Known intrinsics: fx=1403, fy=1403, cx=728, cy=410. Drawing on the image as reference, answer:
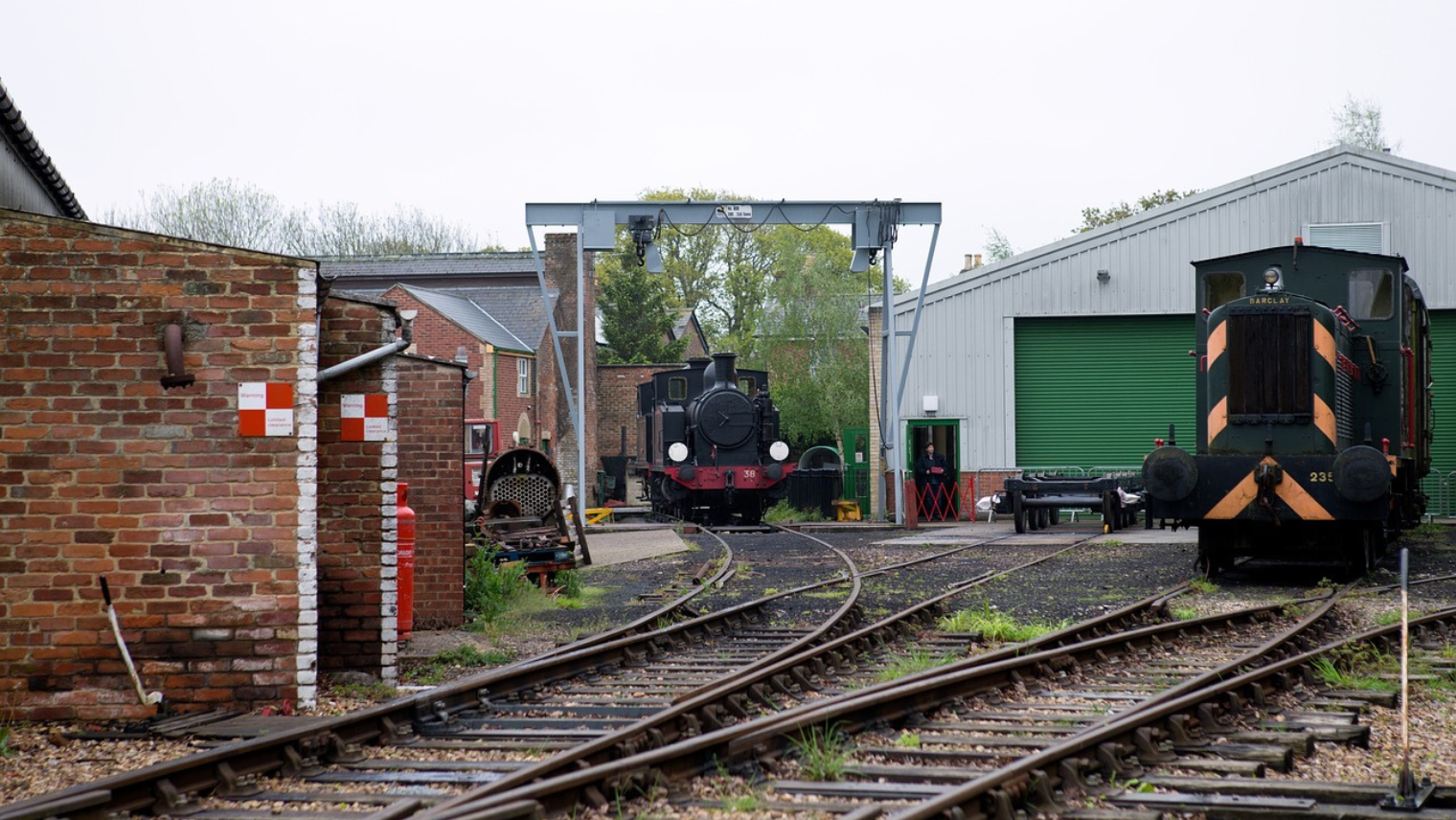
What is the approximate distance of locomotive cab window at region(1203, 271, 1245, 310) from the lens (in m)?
15.1

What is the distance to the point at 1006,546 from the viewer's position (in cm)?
1952

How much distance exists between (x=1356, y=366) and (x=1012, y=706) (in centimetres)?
968

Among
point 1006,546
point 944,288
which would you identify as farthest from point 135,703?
point 944,288

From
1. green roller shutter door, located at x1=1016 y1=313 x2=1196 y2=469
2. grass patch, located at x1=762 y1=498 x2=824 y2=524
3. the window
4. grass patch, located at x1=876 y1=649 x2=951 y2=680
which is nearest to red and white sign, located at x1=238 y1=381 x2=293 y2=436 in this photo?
grass patch, located at x1=876 y1=649 x2=951 y2=680

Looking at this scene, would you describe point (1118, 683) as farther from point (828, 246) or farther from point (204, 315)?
point (828, 246)

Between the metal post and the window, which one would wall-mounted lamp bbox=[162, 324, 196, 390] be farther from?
the window

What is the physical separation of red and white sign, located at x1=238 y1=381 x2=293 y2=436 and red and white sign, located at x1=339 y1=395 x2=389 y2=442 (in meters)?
0.77

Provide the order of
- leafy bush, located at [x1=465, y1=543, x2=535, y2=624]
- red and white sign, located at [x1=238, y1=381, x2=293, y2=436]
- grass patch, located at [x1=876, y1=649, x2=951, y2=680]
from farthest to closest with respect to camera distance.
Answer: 1. leafy bush, located at [x1=465, y1=543, x2=535, y2=624]
2. grass patch, located at [x1=876, y1=649, x2=951, y2=680]
3. red and white sign, located at [x1=238, y1=381, x2=293, y2=436]

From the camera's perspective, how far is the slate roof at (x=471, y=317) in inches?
1528

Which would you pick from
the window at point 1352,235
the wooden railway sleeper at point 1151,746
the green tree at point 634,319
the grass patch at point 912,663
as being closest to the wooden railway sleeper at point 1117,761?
the wooden railway sleeper at point 1151,746

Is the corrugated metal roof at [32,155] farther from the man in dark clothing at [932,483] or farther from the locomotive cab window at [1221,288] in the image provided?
the man in dark clothing at [932,483]

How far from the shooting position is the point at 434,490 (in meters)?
10.5

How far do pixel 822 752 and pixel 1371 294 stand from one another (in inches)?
458

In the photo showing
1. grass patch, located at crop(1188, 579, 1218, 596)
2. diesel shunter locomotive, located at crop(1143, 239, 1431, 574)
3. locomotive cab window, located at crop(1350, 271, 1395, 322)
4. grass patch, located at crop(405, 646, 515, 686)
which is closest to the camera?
grass patch, located at crop(405, 646, 515, 686)
